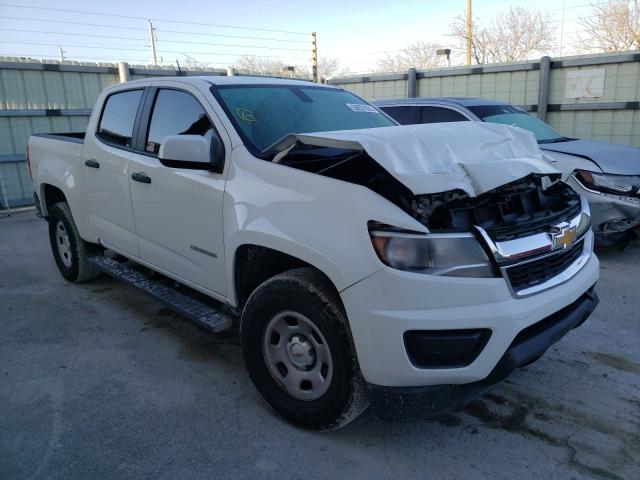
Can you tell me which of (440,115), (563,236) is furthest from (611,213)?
(563,236)

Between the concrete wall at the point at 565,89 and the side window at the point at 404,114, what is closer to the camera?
the side window at the point at 404,114

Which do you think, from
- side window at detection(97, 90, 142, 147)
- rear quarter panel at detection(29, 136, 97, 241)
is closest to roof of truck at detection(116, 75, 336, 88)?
side window at detection(97, 90, 142, 147)

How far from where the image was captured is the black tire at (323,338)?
2.53 metres

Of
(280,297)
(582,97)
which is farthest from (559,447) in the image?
(582,97)

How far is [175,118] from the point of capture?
3.77 m

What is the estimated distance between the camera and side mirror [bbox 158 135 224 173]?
3.09 meters

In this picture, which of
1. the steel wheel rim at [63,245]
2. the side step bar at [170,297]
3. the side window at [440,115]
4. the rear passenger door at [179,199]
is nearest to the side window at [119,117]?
the rear passenger door at [179,199]

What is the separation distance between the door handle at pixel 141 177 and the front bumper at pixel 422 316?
2.05 m

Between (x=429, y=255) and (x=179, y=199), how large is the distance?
1884 mm

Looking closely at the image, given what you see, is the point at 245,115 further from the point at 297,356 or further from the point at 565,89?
the point at 565,89

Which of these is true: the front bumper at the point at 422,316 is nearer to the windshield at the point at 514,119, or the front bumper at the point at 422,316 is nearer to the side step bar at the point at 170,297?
the side step bar at the point at 170,297

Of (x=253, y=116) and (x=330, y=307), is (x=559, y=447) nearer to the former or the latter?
(x=330, y=307)

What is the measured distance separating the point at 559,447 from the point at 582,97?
30.7 ft

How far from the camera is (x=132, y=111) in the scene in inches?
169
